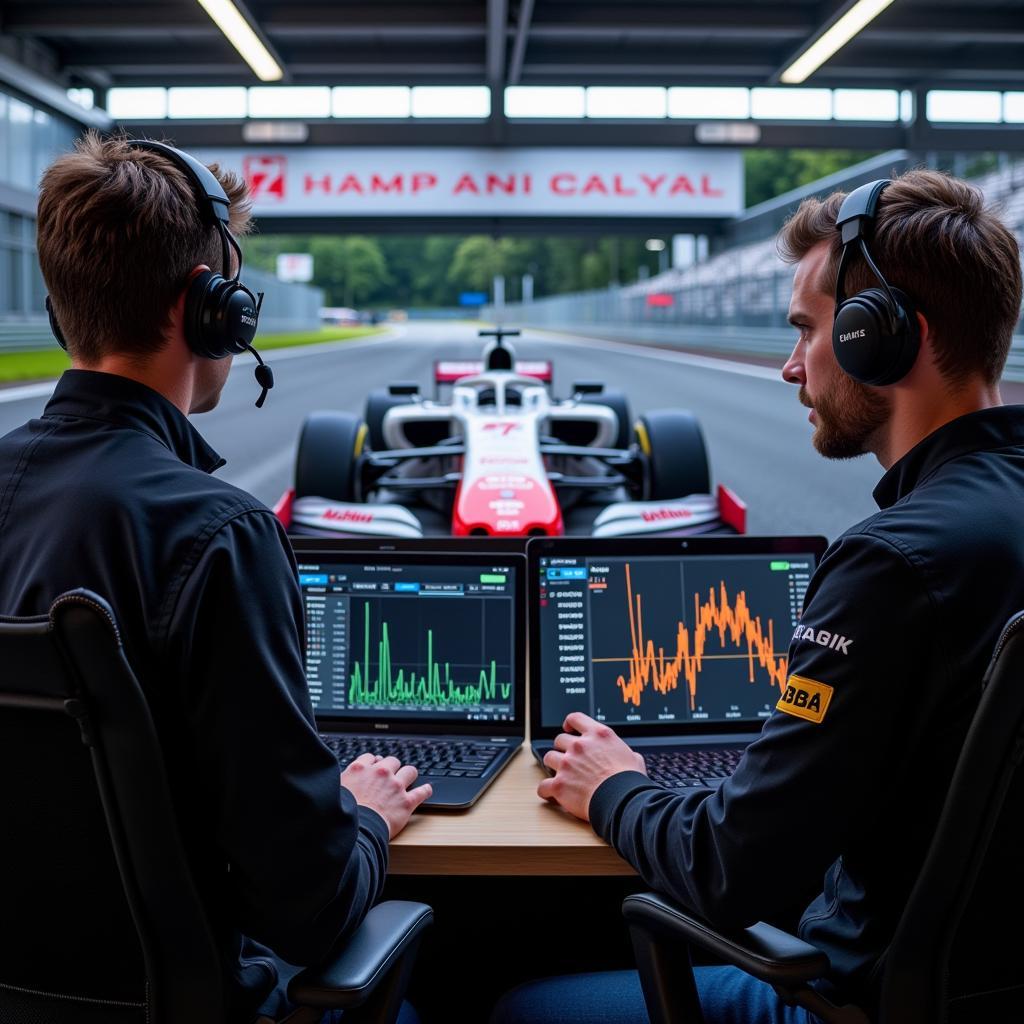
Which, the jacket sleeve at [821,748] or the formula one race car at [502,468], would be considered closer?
the jacket sleeve at [821,748]

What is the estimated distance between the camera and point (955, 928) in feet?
3.79

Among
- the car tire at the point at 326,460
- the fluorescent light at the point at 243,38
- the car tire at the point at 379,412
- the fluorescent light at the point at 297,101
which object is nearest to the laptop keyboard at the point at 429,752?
the car tire at the point at 326,460

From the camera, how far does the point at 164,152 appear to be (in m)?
1.37

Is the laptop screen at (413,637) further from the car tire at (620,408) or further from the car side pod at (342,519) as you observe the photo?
the car tire at (620,408)

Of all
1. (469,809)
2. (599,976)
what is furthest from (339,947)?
(599,976)

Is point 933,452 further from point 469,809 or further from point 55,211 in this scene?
point 55,211

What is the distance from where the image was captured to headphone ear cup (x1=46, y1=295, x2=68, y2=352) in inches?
52.4

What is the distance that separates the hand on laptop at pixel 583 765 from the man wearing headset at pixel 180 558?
0.34m

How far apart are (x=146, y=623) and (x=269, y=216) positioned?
1778 cm

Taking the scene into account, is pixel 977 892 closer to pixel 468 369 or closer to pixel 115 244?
pixel 115 244

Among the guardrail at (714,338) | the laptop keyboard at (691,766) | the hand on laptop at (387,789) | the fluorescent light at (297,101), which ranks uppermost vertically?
the fluorescent light at (297,101)

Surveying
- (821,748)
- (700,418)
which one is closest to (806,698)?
(821,748)

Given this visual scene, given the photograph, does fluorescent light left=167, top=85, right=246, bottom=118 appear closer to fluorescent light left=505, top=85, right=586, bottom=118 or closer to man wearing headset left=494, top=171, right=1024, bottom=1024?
fluorescent light left=505, top=85, right=586, bottom=118

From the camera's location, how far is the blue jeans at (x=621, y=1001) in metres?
1.52
